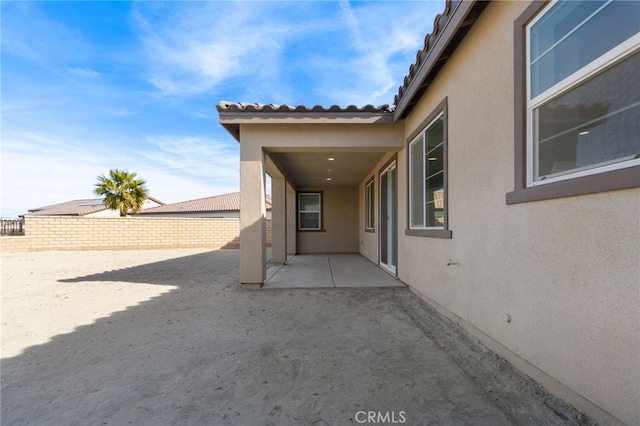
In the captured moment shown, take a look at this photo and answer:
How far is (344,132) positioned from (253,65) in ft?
17.3

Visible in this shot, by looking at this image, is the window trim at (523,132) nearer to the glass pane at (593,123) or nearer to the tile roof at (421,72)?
the glass pane at (593,123)

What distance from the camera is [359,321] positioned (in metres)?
3.84


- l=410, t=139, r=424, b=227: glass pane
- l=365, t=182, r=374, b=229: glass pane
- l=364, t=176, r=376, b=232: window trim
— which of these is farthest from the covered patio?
l=365, t=182, r=374, b=229: glass pane

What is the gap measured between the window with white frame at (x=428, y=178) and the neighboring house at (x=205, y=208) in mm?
25487

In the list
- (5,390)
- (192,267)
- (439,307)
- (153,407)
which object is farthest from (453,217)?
(192,267)

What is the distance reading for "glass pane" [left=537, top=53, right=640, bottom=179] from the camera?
1.60m

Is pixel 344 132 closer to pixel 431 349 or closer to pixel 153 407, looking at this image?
pixel 431 349

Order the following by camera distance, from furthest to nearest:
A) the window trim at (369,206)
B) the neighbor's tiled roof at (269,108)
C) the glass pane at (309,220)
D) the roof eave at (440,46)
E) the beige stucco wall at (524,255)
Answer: the glass pane at (309,220)
the window trim at (369,206)
the neighbor's tiled roof at (269,108)
the roof eave at (440,46)
the beige stucco wall at (524,255)

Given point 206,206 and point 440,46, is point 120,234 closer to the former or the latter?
point 440,46

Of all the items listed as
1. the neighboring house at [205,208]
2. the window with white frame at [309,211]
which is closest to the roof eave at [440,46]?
the window with white frame at [309,211]

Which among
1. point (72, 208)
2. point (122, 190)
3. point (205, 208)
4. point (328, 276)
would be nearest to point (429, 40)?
point (328, 276)

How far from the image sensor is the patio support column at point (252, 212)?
5.52m

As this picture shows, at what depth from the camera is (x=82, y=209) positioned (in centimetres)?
3419

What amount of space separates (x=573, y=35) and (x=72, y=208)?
156 feet
